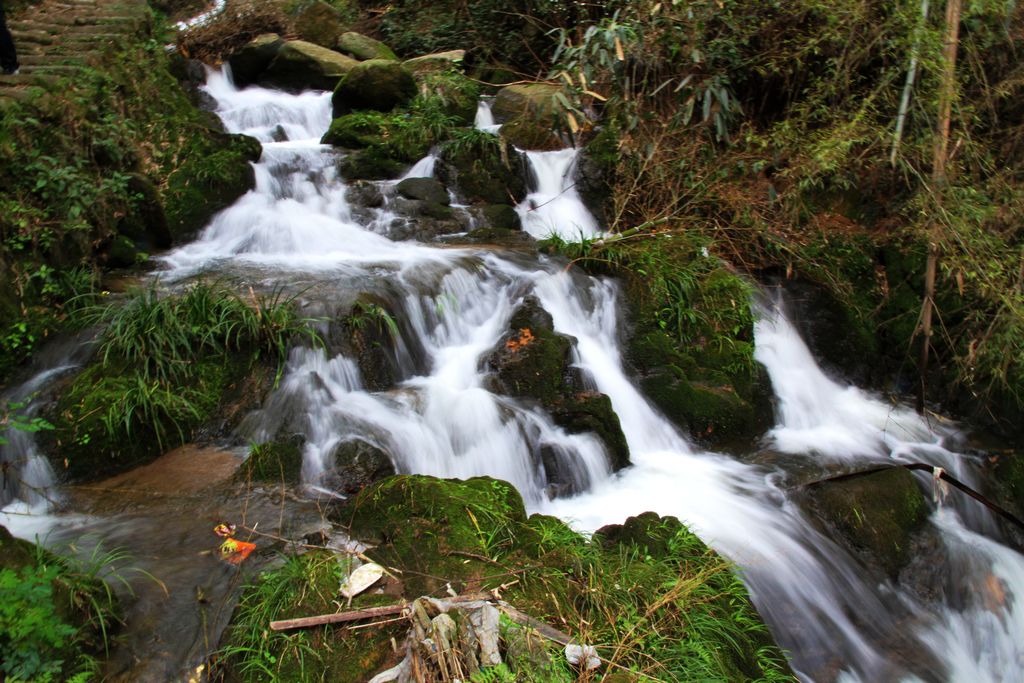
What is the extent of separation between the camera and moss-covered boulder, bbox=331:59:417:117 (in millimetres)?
10242

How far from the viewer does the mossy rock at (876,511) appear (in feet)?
15.6

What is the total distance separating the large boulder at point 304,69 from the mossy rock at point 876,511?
10009 millimetres

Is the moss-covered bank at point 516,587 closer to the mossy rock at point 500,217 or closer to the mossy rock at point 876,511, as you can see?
the mossy rock at point 876,511

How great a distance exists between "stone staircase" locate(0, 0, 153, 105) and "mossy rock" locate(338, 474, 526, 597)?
17.0 ft

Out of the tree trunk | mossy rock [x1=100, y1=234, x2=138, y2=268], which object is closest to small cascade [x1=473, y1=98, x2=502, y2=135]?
mossy rock [x1=100, y1=234, x2=138, y2=268]

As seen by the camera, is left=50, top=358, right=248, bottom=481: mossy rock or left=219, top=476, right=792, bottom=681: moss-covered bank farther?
left=50, top=358, right=248, bottom=481: mossy rock

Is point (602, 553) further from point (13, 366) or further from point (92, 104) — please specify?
point (92, 104)

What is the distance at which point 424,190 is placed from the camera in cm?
861

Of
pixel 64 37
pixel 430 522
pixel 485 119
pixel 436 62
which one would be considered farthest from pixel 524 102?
pixel 430 522

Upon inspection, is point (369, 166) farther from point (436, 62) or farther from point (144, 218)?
point (436, 62)

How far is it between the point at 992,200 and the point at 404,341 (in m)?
6.50

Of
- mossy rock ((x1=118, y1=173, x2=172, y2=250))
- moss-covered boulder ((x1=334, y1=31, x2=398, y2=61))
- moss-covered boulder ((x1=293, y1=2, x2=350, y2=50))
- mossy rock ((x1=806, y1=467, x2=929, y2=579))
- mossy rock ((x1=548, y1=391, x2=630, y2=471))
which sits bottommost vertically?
mossy rock ((x1=806, y1=467, x2=929, y2=579))

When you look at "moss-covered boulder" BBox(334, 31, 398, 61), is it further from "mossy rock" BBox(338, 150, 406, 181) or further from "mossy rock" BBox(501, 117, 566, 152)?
"mossy rock" BBox(338, 150, 406, 181)

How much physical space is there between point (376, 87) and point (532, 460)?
292 inches
